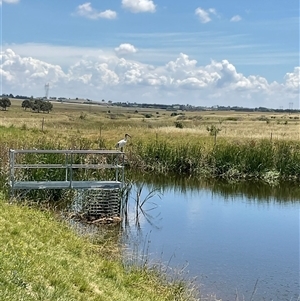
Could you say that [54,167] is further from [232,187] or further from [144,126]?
[144,126]

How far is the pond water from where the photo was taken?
977cm

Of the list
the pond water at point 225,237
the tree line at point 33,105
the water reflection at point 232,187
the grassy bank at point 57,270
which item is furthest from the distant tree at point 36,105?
the grassy bank at point 57,270

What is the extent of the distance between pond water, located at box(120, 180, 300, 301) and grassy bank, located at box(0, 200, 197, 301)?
169 centimetres

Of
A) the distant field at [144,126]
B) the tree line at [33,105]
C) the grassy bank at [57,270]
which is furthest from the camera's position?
the tree line at [33,105]

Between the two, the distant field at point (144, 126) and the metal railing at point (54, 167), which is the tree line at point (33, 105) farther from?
the metal railing at point (54, 167)

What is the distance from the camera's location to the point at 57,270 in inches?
243

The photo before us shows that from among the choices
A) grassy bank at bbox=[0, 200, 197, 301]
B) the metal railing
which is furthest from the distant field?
grassy bank at bbox=[0, 200, 197, 301]

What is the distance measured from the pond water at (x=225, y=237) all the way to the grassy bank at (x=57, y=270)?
1692 millimetres

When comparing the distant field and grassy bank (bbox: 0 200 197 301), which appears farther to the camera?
the distant field

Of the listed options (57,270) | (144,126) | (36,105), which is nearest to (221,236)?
Answer: (57,270)

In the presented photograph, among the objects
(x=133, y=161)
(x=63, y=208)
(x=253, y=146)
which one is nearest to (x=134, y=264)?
(x=63, y=208)

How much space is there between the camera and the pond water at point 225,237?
9773 millimetres

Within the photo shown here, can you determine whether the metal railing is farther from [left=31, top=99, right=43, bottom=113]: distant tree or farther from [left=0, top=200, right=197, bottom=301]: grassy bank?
[left=31, top=99, right=43, bottom=113]: distant tree

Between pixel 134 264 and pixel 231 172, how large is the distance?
15.0 m
